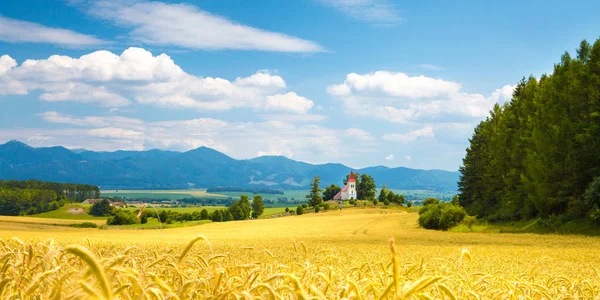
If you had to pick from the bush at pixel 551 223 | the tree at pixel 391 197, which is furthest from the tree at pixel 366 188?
the bush at pixel 551 223

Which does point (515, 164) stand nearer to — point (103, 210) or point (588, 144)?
point (588, 144)

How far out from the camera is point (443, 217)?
50.6 meters

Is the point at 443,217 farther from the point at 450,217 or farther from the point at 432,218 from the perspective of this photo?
the point at 432,218

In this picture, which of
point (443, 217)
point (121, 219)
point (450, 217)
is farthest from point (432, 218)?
point (121, 219)

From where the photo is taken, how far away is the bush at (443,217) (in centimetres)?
5106

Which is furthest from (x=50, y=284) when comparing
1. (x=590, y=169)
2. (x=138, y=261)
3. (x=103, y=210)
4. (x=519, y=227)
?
(x=103, y=210)

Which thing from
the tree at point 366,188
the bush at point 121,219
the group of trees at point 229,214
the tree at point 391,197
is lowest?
the group of trees at point 229,214

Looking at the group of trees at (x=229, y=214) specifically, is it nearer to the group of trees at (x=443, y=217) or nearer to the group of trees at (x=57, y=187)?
the group of trees at (x=57, y=187)

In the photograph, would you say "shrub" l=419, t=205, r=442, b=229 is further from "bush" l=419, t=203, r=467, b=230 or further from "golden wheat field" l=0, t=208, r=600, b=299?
"golden wheat field" l=0, t=208, r=600, b=299

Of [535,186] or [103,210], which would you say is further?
[103,210]

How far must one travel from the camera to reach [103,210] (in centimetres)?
12419

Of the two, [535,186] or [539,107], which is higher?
[539,107]

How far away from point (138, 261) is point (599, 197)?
130ft

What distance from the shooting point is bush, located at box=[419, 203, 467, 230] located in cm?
5106
